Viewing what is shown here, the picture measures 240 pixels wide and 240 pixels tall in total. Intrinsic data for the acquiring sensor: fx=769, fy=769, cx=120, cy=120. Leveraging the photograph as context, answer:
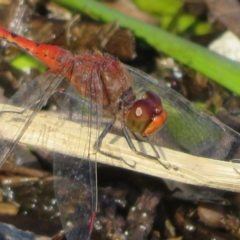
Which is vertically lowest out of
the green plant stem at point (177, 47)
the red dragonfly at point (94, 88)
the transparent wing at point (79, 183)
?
the transparent wing at point (79, 183)

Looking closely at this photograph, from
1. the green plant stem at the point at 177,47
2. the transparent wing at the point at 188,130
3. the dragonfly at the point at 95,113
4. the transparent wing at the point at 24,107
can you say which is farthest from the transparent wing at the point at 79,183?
the green plant stem at the point at 177,47

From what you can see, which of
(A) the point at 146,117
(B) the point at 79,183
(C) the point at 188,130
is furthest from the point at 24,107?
(C) the point at 188,130

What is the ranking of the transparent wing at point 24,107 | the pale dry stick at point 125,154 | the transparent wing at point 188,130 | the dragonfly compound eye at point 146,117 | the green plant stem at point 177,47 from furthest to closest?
the green plant stem at point 177,47
the transparent wing at point 188,130
the dragonfly compound eye at point 146,117
the transparent wing at point 24,107
the pale dry stick at point 125,154

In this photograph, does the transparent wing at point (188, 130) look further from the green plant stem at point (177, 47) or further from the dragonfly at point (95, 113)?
the green plant stem at point (177, 47)

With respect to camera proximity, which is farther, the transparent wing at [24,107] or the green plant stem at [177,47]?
the green plant stem at [177,47]

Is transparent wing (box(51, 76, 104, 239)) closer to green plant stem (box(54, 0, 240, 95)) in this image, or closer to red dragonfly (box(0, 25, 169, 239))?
red dragonfly (box(0, 25, 169, 239))

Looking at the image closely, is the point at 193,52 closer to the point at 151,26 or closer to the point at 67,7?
the point at 151,26

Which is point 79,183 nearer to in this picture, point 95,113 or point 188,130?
point 95,113
